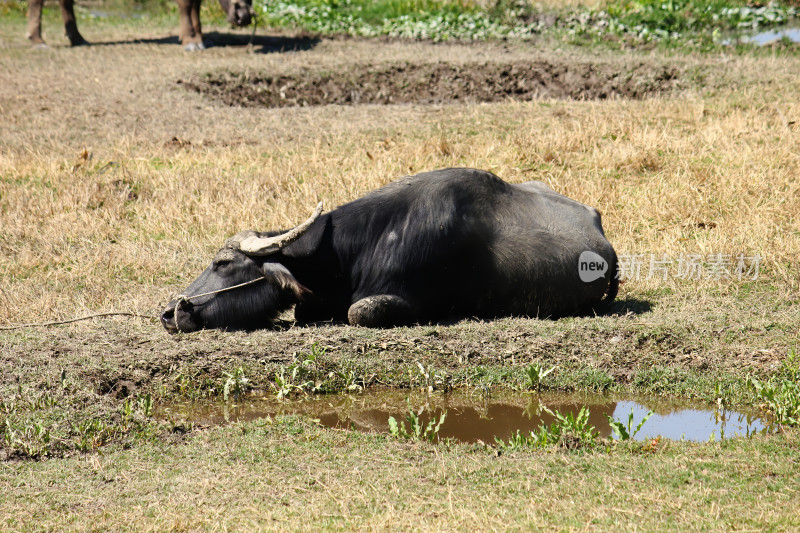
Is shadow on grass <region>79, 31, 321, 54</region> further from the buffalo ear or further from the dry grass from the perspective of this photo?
the buffalo ear

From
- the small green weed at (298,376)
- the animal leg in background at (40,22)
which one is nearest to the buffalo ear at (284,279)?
the small green weed at (298,376)

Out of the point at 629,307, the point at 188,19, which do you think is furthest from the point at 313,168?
the point at 188,19

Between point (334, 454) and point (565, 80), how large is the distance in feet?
31.9

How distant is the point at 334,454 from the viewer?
3.98m

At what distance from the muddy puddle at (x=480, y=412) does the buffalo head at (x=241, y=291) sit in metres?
0.95

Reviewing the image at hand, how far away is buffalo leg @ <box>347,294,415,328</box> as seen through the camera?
557cm

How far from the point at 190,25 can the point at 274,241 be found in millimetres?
11265

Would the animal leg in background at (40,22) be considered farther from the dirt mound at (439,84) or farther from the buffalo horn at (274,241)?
the buffalo horn at (274,241)

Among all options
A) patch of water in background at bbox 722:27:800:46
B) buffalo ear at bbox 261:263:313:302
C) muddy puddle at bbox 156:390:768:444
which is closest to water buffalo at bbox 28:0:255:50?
patch of water in background at bbox 722:27:800:46

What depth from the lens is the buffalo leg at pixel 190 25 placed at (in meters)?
15.6

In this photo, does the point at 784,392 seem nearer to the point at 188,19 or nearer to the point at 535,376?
the point at 535,376

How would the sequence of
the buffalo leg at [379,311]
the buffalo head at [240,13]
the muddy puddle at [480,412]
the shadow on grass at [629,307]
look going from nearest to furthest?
the muddy puddle at [480,412]
the buffalo leg at [379,311]
the shadow on grass at [629,307]
the buffalo head at [240,13]

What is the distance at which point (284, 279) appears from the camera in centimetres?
561

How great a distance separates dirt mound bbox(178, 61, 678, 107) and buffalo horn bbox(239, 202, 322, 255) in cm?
688
